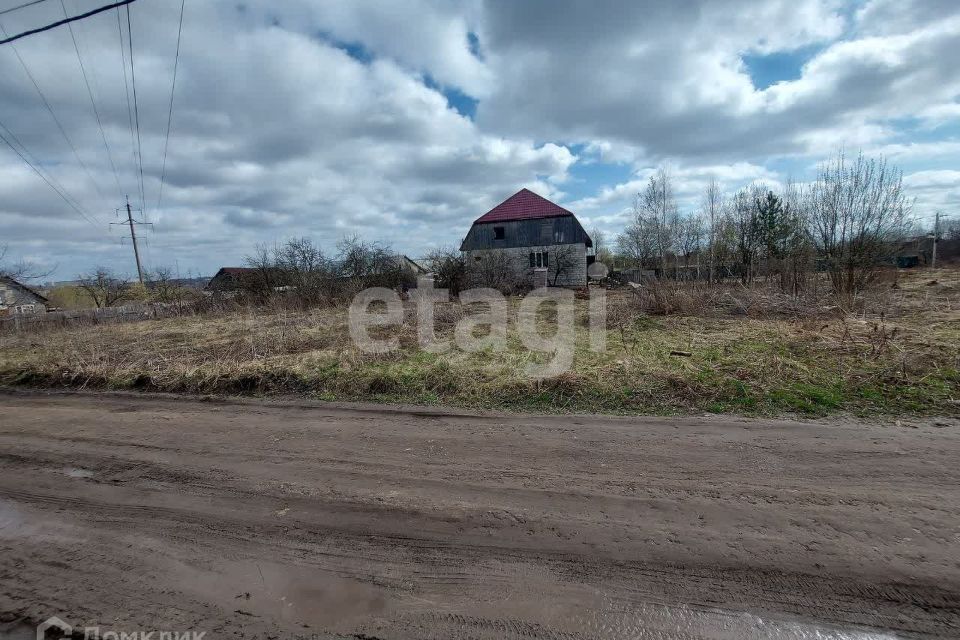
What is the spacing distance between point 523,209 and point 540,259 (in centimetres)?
517

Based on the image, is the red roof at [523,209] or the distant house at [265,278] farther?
the red roof at [523,209]

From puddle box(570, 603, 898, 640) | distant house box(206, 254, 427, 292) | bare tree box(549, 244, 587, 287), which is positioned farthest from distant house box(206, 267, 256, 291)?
puddle box(570, 603, 898, 640)

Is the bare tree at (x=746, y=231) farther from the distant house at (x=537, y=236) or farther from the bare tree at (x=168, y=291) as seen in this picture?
the bare tree at (x=168, y=291)

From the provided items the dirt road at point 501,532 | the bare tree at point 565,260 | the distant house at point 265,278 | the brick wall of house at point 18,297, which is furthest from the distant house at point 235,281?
the brick wall of house at point 18,297

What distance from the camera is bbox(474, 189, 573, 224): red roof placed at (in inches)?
1332

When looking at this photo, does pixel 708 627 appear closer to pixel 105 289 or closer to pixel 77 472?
pixel 77 472

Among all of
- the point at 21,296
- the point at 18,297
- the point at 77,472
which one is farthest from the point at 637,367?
the point at 21,296

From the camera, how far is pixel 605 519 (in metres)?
2.87

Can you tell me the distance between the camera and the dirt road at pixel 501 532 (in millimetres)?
2123

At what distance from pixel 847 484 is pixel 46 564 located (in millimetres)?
5896

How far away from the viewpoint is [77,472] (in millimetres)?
3922

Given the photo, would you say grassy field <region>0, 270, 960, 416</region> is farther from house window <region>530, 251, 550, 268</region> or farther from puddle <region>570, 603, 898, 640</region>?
house window <region>530, 251, 550, 268</region>

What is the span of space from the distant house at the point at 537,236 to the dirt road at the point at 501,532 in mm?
26957

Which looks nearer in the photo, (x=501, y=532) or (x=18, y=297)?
(x=501, y=532)
